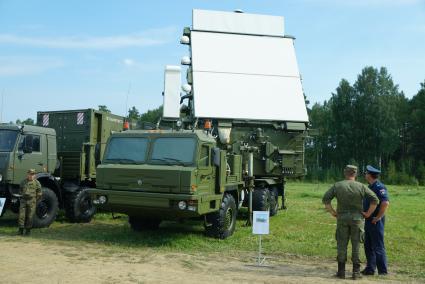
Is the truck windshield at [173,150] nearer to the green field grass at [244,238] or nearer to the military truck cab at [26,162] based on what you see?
the green field grass at [244,238]

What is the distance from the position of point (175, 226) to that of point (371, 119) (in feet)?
160

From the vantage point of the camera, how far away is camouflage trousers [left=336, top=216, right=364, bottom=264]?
7.09 metres

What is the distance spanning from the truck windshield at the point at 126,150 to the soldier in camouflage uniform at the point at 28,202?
173 centimetres

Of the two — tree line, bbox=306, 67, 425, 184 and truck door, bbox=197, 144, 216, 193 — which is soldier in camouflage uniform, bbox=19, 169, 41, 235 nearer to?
truck door, bbox=197, 144, 216, 193

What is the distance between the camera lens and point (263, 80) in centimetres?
1459

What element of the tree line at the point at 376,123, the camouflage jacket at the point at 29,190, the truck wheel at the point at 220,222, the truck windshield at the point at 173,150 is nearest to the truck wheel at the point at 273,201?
the truck wheel at the point at 220,222

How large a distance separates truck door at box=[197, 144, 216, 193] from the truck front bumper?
0.20m

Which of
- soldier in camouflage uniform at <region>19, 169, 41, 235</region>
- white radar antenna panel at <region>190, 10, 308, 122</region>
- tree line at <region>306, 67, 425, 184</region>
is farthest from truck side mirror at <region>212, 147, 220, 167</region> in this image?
tree line at <region>306, 67, 425, 184</region>

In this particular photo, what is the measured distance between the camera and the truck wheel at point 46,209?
36.6 feet

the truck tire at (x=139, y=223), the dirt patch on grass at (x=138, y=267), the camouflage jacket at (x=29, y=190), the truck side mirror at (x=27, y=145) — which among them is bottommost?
the dirt patch on grass at (x=138, y=267)

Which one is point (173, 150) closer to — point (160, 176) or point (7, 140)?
point (160, 176)

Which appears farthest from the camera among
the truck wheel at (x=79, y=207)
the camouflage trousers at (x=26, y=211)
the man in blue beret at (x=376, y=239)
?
the truck wheel at (x=79, y=207)

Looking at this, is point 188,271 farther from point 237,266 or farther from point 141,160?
point 141,160

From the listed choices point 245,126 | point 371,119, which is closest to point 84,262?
point 245,126
